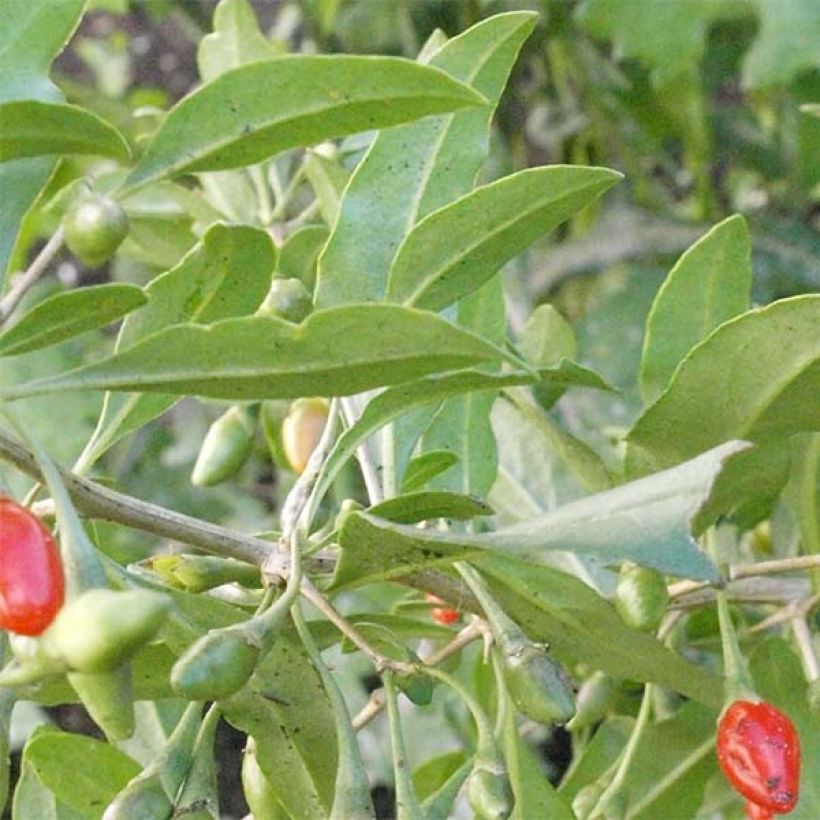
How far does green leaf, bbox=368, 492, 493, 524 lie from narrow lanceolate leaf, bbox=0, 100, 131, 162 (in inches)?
9.1

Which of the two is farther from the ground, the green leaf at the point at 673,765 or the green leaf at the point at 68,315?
the green leaf at the point at 68,315

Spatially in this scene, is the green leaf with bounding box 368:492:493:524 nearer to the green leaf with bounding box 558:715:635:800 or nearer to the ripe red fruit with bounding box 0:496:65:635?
the ripe red fruit with bounding box 0:496:65:635

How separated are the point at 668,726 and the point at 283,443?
0.37 metres

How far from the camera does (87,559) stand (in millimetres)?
589

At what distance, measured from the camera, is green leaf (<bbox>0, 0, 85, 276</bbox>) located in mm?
774

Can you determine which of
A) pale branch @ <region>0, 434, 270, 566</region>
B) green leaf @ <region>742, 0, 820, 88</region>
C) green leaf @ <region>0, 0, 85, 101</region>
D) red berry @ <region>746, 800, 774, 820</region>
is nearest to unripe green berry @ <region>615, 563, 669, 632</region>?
red berry @ <region>746, 800, 774, 820</region>

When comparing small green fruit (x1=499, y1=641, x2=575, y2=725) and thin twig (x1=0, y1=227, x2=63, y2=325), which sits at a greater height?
thin twig (x1=0, y1=227, x2=63, y2=325)

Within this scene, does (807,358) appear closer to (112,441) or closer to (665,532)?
(665,532)

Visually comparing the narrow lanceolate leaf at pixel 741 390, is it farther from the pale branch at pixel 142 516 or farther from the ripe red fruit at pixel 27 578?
the ripe red fruit at pixel 27 578

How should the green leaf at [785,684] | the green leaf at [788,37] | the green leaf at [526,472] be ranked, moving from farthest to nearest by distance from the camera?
the green leaf at [788,37], the green leaf at [526,472], the green leaf at [785,684]

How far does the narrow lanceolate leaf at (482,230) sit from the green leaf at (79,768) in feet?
1.11

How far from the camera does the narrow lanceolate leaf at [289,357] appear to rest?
625 mm

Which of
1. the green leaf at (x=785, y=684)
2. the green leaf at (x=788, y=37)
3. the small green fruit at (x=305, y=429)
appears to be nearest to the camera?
the green leaf at (x=785, y=684)

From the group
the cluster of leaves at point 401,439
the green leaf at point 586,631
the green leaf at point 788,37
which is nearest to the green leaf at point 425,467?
the cluster of leaves at point 401,439
